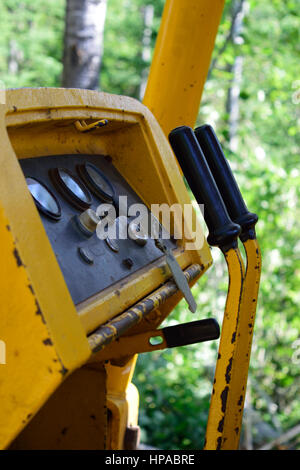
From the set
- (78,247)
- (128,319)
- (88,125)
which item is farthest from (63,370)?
(88,125)

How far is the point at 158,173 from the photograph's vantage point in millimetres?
1655

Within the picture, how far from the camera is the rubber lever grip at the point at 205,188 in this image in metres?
1.34

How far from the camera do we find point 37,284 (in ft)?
2.97

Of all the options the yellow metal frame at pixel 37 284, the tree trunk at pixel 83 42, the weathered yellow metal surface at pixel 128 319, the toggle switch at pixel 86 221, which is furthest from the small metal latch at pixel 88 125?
the tree trunk at pixel 83 42

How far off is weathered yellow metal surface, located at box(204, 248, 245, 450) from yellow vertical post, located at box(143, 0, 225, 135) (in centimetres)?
83

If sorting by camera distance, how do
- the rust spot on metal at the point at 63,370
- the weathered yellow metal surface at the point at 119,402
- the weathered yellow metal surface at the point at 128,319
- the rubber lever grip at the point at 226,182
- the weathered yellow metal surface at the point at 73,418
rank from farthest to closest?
the weathered yellow metal surface at the point at 119,402 < the rubber lever grip at the point at 226,182 < the weathered yellow metal surface at the point at 73,418 < the weathered yellow metal surface at the point at 128,319 < the rust spot on metal at the point at 63,370

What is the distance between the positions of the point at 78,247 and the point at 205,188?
1.23ft

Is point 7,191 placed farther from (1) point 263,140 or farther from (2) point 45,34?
(2) point 45,34

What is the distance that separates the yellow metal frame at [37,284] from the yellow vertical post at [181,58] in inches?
23.2

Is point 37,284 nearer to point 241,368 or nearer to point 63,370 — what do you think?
point 63,370

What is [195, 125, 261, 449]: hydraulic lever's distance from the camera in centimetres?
129

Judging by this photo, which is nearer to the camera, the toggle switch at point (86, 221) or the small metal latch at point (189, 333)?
the toggle switch at point (86, 221)

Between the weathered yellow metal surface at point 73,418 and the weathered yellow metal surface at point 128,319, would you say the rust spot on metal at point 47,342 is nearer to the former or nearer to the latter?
the weathered yellow metal surface at point 128,319
